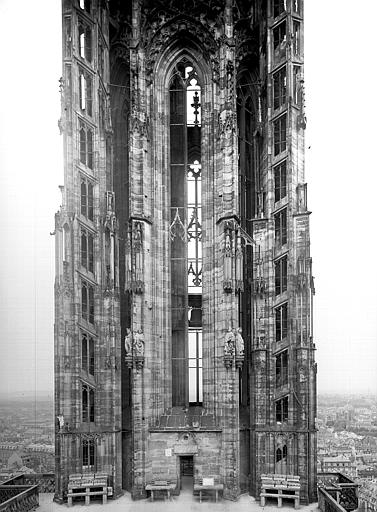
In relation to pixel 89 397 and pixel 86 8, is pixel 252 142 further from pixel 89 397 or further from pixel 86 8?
pixel 89 397

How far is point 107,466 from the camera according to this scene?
2161 cm

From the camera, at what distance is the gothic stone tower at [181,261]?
2161 centimetres

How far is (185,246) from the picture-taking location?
23266mm

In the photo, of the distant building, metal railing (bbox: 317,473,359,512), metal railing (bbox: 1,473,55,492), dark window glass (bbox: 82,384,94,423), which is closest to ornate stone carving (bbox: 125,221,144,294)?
dark window glass (bbox: 82,384,94,423)

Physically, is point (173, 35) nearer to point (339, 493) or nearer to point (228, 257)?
point (228, 257)

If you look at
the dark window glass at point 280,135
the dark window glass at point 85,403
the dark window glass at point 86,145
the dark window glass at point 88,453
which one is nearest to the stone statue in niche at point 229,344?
the dark window glass at point 85,403

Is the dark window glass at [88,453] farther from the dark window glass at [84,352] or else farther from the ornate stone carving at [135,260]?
the ornate stone carving at [135,260]

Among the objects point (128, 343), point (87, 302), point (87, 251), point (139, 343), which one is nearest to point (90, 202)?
point (87, 251)

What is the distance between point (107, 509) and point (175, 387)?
15.2 feet

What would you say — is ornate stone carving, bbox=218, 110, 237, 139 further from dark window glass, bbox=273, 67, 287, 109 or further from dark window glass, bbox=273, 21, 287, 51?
dark window glass, bbox=273, 21, 287, 51

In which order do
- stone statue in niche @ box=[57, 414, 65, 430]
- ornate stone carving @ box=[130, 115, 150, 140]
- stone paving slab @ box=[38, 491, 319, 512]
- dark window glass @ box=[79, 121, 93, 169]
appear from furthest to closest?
dark window glass @ box=[79, 121, 93, 169]
ornate stone carving @ box=[130, 115, 150, 140]
stone statue in niche @ box=[57, 414, 65, 430]
stone paving slab @ box=[38, 491, 319, 512]

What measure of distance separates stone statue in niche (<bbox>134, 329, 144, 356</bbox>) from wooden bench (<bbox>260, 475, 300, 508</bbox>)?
5.55 m

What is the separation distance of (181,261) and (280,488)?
8.06m

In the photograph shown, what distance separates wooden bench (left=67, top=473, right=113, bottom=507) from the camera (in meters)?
20.7
